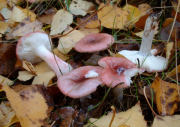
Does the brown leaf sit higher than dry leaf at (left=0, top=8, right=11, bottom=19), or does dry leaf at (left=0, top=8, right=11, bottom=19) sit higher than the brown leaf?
dry leaf at (left=0, top=8, right=11, bottom=19)

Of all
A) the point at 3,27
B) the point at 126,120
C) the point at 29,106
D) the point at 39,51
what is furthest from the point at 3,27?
the point at 126,120

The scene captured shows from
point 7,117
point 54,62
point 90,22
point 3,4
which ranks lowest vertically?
point 7,117

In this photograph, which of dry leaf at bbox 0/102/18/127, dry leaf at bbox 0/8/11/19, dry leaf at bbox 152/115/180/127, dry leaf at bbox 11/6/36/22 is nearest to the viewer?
dry leaf at bbox 152/115/180/127

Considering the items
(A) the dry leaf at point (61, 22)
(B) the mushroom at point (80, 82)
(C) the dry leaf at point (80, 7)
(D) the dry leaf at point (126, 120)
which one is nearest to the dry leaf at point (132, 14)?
(C) the dry leaf at point (80, 7)

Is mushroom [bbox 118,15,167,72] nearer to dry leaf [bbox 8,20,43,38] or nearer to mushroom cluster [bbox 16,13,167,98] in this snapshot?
mushroom cluster [bbox 16,13,167,98]

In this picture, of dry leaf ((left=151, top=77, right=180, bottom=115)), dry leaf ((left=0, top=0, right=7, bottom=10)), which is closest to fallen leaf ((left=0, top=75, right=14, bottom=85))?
dry leaf ((left=151, top=77, right=180, bottom=115))

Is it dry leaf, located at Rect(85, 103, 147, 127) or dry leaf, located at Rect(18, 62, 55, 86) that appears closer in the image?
dry leaf, located at Rect(85, 103, 147, 127)

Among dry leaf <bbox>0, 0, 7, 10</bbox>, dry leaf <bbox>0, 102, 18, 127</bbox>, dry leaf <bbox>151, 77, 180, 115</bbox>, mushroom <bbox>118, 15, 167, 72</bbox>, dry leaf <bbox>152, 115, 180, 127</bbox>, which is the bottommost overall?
dry leaf <bbox>0, 102, 18, 127</bbox>

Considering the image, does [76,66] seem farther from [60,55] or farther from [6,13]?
[6,13]
